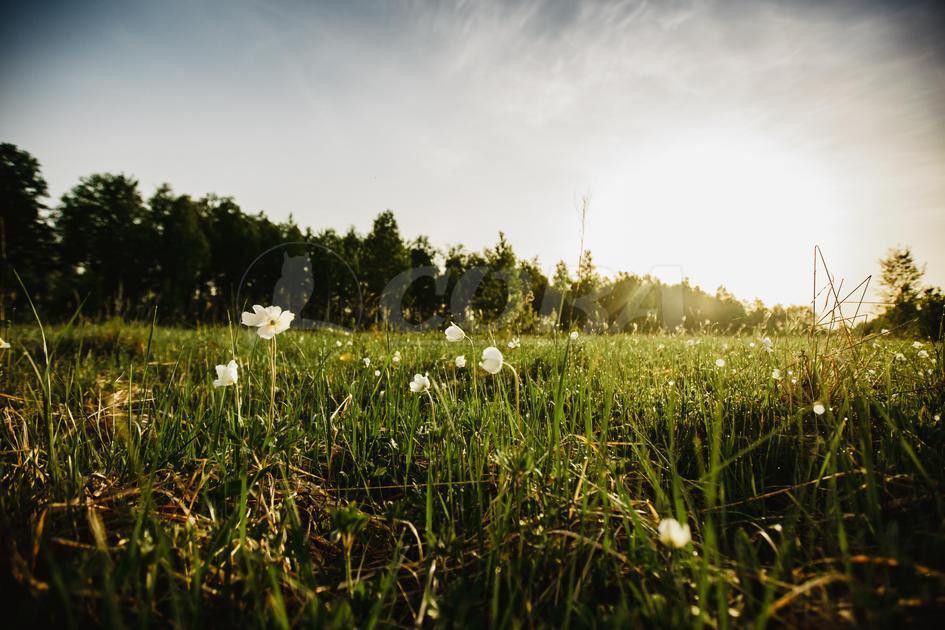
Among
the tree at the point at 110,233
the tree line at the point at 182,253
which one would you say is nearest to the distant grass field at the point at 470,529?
the tree line at the point at 182,253

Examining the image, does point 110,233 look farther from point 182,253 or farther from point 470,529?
point 470,529

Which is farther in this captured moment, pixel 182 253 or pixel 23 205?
pixel 182 253

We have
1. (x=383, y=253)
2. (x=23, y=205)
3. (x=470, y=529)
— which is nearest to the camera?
(x=470, y=529)

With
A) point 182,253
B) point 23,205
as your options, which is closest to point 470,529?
point 23,205

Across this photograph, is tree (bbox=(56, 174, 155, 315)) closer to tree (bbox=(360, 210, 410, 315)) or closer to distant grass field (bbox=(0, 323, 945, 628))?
tree (bbox=(360, 210, 410, 315))

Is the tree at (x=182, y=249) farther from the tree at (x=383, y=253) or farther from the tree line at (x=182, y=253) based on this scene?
the tree at (x=383, y=253)

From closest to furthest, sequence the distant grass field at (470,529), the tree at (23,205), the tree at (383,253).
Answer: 1. the distant grass field at (470,529)
2. the tree at (23,205)
3. the tree at (383,253)

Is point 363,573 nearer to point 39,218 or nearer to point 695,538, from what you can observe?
point 695,538

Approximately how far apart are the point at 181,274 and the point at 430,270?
83.2 ft

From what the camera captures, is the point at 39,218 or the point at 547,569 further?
the point at 39,218

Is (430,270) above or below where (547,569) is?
above

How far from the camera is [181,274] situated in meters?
37.0

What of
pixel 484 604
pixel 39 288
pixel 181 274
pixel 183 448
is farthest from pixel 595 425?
pixel 181 274

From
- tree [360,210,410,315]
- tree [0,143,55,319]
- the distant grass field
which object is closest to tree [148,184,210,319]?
tree [0,143,55,319]
